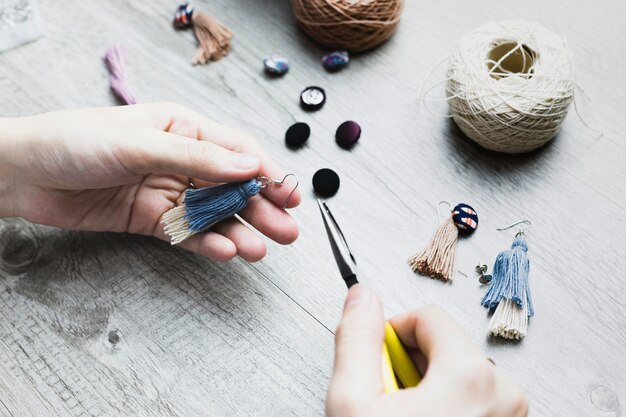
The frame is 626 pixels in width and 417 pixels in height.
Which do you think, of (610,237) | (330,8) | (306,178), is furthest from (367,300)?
(330,8)

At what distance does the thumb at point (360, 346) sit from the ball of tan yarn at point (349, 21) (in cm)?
69

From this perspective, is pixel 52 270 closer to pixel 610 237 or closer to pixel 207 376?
pixel 207 376

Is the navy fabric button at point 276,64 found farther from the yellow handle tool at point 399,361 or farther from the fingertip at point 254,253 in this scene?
the yellow handle tool at point 399,361

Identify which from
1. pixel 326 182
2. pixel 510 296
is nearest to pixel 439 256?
pixel 510 296

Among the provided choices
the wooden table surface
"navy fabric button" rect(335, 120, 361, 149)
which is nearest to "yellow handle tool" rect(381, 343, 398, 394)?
the wooden table surface

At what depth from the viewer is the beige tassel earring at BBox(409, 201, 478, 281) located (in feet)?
3.45

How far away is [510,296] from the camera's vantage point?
3.30 ft

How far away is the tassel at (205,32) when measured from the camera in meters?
1.33

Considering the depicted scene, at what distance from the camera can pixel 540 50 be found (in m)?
1.12

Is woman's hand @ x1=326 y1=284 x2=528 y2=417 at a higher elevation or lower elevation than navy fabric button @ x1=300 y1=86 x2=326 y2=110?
higher

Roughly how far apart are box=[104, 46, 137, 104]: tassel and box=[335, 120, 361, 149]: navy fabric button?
17.2 inches

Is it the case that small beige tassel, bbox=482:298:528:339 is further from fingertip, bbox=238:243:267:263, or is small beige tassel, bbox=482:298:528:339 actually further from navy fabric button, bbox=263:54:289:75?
navy fabric button, bbox=263:54:289:75

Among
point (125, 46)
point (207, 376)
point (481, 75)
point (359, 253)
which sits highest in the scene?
point (481, 75)

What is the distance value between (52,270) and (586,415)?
0.94 m
